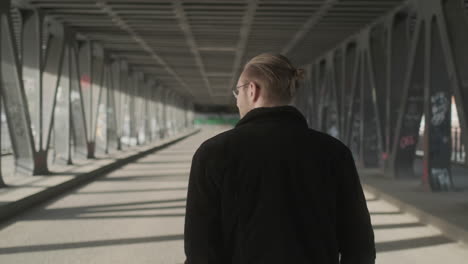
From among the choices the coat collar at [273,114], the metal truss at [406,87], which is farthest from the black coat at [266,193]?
the metal truss at [406,87]

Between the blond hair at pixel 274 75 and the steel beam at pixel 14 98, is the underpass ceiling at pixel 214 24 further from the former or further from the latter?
the blond hair at pixel 274 75

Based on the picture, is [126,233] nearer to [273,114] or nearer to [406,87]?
[273,114]

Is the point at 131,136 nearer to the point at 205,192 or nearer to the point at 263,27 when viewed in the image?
the point at 263,27

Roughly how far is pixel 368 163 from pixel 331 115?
5856 millimetres

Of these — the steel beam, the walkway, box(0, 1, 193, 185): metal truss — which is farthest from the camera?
box(0, 1, 193, 185): metal truss

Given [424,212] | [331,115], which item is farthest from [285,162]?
[331,115]

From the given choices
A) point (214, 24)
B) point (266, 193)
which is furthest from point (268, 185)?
point (214, 24)

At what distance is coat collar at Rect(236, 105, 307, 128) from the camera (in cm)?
199

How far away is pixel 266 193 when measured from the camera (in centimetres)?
192

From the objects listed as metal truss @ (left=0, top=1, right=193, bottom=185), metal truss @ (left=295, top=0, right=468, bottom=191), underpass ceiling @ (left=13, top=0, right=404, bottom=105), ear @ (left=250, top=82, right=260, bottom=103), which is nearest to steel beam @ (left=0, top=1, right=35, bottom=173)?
metal truss @ (left=0, top=1, right=193, bottom=185)

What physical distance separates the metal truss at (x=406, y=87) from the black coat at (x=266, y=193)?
7.45 metres

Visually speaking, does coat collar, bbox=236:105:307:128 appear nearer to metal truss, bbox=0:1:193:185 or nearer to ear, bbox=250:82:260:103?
ear, bbox=250:82:260:103

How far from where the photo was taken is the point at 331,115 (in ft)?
74.1

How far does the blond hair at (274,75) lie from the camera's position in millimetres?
1977
